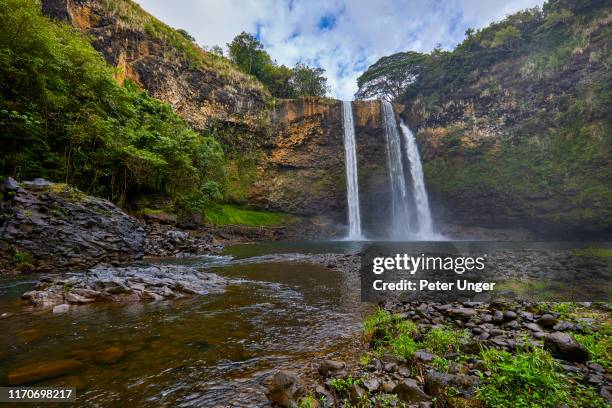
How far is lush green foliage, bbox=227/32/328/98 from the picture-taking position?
4388 cm

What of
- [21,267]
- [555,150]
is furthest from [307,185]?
[21,267]

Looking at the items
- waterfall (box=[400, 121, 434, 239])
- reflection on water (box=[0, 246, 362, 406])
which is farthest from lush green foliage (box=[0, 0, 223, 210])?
waterfall (box=[400, 121, 434, 239])

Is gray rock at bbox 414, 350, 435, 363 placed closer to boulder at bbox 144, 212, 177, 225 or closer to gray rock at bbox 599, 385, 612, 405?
gray rock at bbox 599, 385, 612, 405

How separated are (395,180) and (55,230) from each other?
35757 millimetres

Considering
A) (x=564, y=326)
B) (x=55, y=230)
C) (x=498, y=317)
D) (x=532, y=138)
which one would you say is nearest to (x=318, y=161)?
(x=532, y=138)

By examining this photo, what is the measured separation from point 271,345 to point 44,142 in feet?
49.7

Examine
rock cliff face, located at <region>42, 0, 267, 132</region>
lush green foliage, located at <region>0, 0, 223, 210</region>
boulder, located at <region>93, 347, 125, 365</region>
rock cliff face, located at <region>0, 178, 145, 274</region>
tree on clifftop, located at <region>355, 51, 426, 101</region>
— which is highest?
tree on clifftop, located at <region>355, 51, 426, 101</region>

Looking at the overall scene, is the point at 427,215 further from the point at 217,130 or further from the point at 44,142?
the point at 44,142

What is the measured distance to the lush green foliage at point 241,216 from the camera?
3050 cm

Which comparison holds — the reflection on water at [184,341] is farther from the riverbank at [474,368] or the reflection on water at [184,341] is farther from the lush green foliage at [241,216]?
the lush green foliage at [241,216]

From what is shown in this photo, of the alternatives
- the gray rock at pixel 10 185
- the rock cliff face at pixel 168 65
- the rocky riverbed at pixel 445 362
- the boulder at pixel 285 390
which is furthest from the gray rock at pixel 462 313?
the rock cliff face at pixel 168 65

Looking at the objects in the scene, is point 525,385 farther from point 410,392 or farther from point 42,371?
point 42,371

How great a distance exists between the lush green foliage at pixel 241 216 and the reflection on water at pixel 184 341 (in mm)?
23773

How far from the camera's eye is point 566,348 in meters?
2.78
